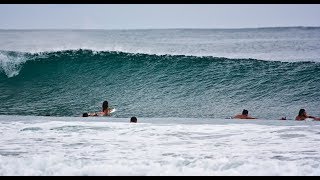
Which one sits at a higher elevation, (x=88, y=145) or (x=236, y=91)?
(x=236, y=91)

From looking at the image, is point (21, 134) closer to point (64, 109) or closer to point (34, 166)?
point (34, 166)

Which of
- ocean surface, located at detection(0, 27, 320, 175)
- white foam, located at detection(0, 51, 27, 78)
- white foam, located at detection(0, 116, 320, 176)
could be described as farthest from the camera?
white foam, located at detection(0, 51, 27, 78)

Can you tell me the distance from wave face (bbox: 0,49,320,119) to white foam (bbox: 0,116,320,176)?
4.50 meters

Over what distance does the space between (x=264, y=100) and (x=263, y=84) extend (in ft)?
4.43

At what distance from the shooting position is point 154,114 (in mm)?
12039

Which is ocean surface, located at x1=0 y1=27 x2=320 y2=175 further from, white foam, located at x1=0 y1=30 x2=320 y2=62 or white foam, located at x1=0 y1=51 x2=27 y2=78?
white foam, located at x1=0 y1=30 x2=320 y2=62

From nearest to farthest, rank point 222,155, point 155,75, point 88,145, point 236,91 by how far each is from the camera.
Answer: point 222,155 < point 88,145 < point 236,91 < point 155,75

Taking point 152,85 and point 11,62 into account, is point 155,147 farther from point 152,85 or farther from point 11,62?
point 11,62

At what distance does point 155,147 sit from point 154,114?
6.20m

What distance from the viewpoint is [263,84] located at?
14188 mm

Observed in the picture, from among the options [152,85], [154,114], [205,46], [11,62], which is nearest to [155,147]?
[154,114]

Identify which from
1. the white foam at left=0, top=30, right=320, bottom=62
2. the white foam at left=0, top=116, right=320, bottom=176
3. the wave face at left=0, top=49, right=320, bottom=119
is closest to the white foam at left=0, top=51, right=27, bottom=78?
the wave face at left=0, top=49, right=320, bottom=119

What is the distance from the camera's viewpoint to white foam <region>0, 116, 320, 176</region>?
15.5ft
